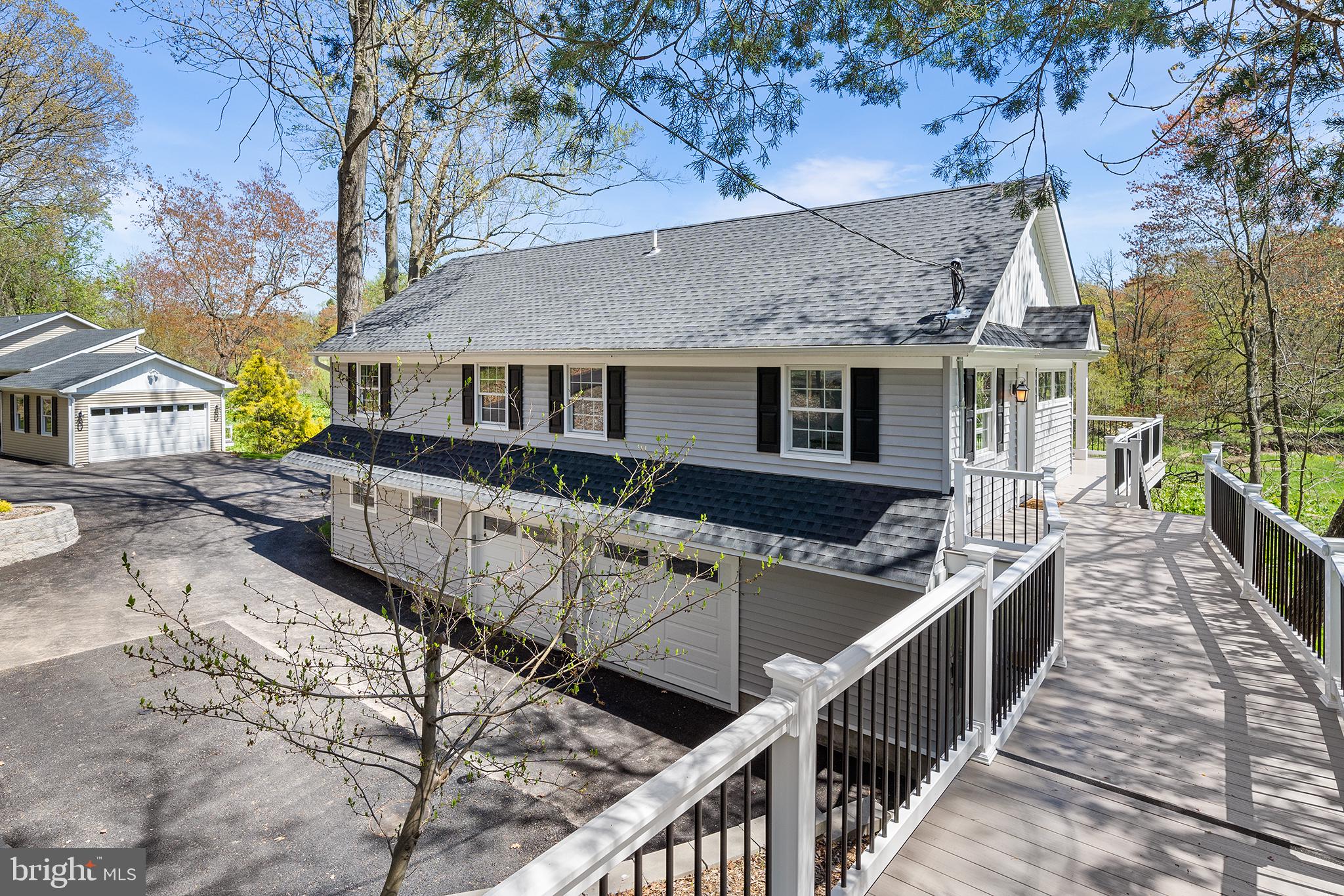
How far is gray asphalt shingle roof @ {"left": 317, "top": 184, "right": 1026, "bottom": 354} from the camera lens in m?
9.21

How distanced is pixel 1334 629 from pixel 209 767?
10872 millimetres

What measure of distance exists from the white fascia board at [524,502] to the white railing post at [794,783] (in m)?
1.75

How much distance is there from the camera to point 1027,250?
12.3 m

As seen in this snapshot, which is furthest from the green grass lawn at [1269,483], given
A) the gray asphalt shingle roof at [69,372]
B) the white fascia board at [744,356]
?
the gray asphalt shingle roof at [69,372]

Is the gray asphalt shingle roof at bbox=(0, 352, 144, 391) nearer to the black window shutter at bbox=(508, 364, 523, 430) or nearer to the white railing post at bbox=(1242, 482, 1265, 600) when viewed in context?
the black window shutter at bbox=(508, 364, 523, 430)

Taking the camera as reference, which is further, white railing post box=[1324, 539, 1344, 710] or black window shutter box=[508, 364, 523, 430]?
black window shutter box=[508, 364, 523, 430]

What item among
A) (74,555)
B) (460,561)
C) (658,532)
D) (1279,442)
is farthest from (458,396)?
(1279,442)

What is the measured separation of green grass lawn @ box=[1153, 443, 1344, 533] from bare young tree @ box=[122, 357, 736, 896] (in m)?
15.5

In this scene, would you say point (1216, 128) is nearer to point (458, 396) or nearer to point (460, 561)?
point (458, 396)

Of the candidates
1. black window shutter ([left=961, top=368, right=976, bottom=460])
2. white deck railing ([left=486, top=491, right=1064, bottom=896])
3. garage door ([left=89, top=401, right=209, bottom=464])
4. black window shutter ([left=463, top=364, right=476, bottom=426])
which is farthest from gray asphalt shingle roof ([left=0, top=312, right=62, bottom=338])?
white deck railing ([left=486, top=491, right=1064, bottom=896])

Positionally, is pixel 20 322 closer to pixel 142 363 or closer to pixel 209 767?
pixel 142 363

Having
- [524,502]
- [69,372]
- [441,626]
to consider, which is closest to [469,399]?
[524,502]

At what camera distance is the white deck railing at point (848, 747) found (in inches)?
72.7

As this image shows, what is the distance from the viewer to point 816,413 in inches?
383
